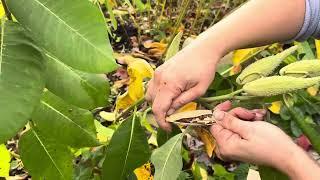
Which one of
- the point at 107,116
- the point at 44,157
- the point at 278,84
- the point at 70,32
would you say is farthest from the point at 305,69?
the point at 107,116

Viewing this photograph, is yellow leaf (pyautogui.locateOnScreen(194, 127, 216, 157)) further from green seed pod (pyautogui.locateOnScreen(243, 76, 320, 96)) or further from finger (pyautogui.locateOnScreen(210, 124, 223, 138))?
green seed pod (pyautogui.locateOnScreen(243, 76, 320, 96))

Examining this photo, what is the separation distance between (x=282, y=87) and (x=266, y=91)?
0.03 m

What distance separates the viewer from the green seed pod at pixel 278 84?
84cm

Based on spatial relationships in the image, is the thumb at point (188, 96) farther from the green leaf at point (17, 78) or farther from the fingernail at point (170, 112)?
the green leaf at point (17, 78)

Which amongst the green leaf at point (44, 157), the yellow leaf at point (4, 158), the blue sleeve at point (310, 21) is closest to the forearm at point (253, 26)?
the blue sleeve at point (310, 21)

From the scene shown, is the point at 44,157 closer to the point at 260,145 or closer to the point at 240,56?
the point at 260,145

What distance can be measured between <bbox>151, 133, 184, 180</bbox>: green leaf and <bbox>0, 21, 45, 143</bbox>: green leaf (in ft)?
1.25

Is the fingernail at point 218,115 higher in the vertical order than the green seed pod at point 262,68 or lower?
lower

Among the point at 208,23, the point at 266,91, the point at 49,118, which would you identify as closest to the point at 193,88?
the point at 266,91

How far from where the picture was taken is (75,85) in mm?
896

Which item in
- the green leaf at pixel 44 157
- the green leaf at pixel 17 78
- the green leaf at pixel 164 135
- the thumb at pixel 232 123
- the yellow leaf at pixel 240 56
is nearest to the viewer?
the green leaf at pixel 17 78

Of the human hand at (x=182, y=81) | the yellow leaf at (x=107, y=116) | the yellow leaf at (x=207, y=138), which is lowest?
the yellow leaf at (x=107, y=116)

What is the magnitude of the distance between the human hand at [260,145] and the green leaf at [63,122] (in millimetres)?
263

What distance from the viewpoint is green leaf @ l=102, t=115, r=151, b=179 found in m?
1.14
